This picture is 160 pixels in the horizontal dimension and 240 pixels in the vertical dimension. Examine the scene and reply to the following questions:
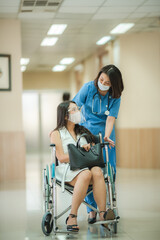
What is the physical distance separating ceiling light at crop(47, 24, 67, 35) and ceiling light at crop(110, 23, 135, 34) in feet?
3.34

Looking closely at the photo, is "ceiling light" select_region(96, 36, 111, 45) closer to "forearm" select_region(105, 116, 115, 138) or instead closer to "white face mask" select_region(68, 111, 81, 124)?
"forearm" select_region(105, 116, 115, 138)

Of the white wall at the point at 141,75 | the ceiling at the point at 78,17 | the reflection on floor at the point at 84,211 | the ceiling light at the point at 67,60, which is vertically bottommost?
the reflection on floor at the point at 84,211

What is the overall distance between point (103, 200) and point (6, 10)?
13.8ft

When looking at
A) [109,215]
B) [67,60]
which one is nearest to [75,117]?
[109,215]

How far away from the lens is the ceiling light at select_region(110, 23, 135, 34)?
7.97 m

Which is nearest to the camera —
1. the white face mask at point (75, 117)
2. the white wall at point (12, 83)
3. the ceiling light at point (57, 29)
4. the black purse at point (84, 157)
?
the black purse at point (84, 157)

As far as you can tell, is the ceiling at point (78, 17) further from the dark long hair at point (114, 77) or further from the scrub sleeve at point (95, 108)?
the dark long hair at point (114, 77)

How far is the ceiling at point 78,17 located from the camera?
21.0 feet

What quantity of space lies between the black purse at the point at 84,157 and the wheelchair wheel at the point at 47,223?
42 cm

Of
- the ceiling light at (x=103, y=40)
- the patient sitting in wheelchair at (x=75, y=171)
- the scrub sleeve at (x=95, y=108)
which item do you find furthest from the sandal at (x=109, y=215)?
the ceiling light at (x=103, y=40)

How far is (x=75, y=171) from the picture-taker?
11.2ft

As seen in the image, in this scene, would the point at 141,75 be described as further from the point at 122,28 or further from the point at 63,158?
the point at 63,158

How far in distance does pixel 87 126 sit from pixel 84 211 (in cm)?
107

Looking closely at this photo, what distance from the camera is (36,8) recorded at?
6590 millimetres
